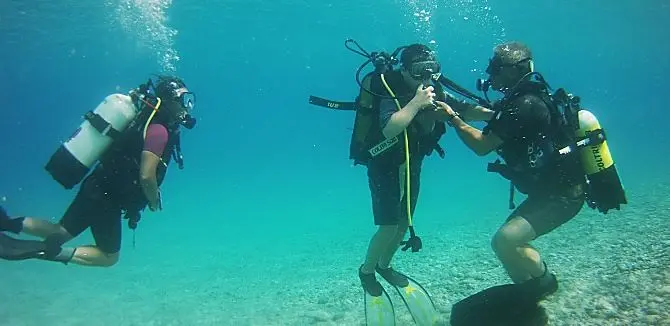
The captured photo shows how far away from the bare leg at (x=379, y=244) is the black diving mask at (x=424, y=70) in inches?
77.8

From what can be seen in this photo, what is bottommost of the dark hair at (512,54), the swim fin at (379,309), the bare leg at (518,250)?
the swim fin at (379,309)

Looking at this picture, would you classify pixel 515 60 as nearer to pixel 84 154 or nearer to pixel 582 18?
pixel 84 154

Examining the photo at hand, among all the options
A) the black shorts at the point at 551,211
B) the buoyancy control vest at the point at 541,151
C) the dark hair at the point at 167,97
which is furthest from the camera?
the dark hair at the point at 167,97

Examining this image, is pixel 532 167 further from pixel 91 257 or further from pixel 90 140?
pixel 91 257

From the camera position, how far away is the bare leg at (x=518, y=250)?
4598mm

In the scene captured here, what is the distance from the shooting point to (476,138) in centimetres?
469

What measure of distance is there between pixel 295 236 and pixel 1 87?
63.6m

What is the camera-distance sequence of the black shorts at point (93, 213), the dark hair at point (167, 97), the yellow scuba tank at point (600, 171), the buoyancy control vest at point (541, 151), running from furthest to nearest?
the black shorts at point (93, 213), the dark hair at point (167, 97), the yellow scuba tank at point (600, 171), the buoyancy control vest at point (541, 151)

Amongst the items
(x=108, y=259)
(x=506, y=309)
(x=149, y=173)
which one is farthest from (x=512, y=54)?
(x=108, y=259)

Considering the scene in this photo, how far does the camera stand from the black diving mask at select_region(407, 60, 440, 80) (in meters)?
5.06

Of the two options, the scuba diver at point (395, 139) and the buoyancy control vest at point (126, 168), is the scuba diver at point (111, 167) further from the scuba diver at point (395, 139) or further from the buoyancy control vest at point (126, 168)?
the scuba diver at point (395, 139)

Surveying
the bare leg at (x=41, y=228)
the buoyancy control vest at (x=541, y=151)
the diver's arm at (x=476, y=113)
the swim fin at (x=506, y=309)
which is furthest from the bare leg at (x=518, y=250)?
the bare leg at (x=41, y=228)

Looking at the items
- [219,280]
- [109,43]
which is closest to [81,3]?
[109,43]

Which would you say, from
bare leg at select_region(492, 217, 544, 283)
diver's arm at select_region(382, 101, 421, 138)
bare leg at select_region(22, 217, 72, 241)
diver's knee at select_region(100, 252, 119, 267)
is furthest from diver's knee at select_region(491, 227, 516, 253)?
bare leg at select_region(22, 217, 72, 241)
